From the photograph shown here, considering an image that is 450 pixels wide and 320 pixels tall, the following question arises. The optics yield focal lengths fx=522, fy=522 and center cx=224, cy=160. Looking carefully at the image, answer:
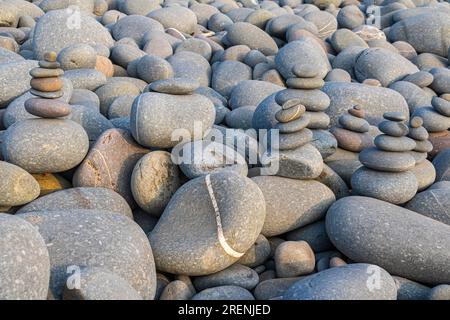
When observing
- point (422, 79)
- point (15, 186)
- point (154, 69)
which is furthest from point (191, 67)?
point (15, 186)

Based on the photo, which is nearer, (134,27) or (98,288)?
(98,288)

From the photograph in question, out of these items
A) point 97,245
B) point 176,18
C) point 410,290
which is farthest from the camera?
point 176,18

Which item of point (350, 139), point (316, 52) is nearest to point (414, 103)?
point (316, 52)

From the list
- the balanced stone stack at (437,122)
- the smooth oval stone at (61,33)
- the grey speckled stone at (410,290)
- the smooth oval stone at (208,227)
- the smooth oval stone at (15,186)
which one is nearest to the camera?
the grey speckled stone at (410,290)

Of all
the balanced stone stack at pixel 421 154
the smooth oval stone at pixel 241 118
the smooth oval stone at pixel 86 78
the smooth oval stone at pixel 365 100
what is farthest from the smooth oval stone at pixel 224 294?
the smooth oval stone at pixel 86 78

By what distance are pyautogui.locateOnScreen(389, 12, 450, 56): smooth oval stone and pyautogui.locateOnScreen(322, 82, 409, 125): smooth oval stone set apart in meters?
2.54

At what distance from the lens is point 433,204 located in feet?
12.4

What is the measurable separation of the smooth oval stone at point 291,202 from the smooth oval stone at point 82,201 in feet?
3.21

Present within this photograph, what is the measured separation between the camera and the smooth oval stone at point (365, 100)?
512cm

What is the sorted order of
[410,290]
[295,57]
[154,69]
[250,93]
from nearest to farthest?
[410,290]
[250,93]
[154,69]
[295,57]

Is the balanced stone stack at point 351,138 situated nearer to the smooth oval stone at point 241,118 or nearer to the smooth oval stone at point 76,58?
the smooth oval stone at point 241,118

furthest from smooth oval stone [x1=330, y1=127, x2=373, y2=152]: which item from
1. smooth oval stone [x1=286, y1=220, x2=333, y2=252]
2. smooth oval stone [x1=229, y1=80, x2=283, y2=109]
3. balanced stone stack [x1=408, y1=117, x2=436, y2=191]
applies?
smooth oval stone [x1=229, y1=80, x2=283, y2=109]

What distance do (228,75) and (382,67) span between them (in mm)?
1843

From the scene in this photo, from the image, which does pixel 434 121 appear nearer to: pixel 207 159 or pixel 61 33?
pixel 207 159
